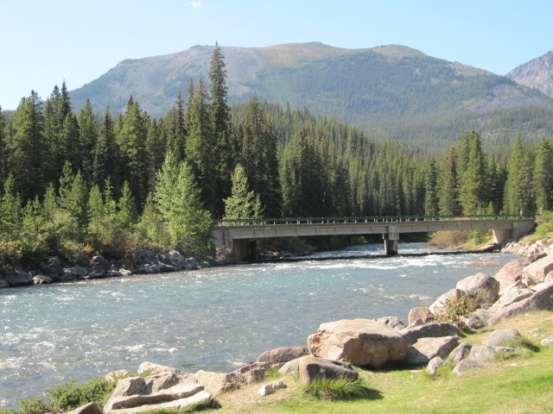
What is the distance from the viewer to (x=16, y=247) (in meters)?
50.6

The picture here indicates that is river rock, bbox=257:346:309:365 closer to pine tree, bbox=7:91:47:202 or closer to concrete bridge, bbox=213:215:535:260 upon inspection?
concrete bridge, bbox=213:215:535:260

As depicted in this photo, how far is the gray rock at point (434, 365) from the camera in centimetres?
1498

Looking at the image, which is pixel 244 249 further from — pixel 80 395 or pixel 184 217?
pixel 80 395

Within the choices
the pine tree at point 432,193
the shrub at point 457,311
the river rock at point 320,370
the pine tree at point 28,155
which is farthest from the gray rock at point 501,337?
the pine tree at point 432,193

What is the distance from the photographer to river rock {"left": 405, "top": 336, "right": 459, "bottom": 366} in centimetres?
1672

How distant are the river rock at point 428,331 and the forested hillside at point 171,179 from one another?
4043 centimetres

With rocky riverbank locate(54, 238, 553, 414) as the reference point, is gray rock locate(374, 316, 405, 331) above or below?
below

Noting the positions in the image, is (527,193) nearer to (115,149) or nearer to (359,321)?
(115,149)

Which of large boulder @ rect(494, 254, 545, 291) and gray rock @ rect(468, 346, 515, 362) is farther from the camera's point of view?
large boulder @ rect(494, 254, 545, 291)

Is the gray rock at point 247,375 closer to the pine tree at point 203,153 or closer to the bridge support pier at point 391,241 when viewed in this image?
the pine tree at point 203,153

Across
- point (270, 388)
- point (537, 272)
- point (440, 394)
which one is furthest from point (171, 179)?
point (440, 394)

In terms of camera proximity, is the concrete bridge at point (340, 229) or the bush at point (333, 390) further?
the concrete bridge at point (340, 229)

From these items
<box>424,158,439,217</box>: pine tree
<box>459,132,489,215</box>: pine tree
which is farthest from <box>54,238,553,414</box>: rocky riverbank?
<box>424,158,439,217</box>: pine tree

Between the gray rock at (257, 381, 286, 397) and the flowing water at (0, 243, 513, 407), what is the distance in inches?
238
